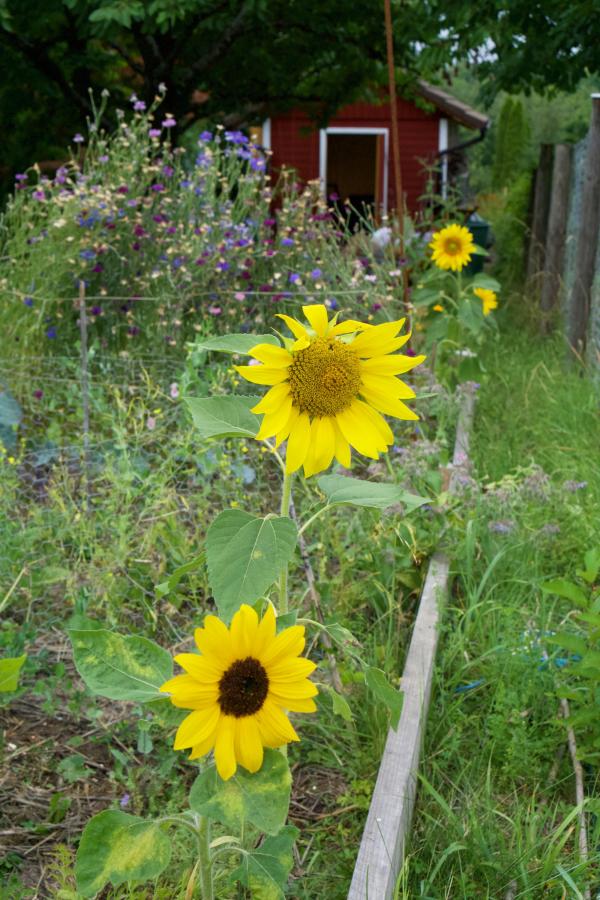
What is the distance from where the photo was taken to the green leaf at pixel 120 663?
1523 mm

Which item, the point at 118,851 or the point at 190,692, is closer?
the point at 190,692

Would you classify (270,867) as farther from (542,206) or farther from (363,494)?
(542,206)

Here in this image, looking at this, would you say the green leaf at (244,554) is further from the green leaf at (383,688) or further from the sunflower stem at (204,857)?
the sunflower stem at (204,857)

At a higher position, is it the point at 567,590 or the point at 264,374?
the point at 264,374

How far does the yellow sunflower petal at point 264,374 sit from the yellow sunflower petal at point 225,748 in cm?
48

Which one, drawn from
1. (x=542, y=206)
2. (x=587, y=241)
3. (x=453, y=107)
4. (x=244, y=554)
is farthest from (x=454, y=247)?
(x=453, y=107)

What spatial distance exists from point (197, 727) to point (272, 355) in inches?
21.3

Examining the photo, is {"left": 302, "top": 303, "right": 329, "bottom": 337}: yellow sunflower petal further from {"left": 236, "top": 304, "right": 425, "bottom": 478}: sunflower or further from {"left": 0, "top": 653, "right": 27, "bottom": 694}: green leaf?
{"left": 0, "top": 653, "right": 27, "bottom": 694}: green leaf

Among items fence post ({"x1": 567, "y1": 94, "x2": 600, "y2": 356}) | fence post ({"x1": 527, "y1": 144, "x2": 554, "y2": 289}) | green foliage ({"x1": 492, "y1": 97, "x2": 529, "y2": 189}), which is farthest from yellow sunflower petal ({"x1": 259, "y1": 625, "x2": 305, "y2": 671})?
green foliage ({"x1": 492, "y1": 97, "x2": 529, "y2": 189})

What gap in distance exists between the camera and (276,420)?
5.04 ft

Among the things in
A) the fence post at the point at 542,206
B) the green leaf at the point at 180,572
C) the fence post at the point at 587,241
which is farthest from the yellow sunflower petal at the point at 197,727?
the fence post at the point at 542,206

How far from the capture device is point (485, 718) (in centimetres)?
256

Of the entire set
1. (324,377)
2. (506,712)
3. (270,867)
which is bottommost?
(506,712)

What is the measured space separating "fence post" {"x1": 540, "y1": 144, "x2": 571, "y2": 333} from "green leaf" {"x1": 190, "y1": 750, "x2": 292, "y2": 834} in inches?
284
